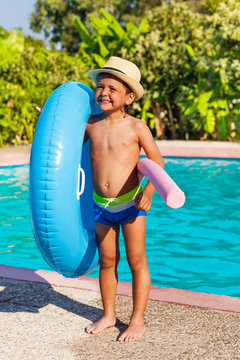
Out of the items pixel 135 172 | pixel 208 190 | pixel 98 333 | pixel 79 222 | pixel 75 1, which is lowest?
pixel 208 190

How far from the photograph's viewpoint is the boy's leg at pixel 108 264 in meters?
3.30

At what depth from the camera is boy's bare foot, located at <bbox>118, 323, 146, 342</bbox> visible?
304 centimetres

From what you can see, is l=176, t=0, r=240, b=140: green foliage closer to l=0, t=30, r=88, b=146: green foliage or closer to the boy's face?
l=0, t=30, r=88, b=146: green foliage

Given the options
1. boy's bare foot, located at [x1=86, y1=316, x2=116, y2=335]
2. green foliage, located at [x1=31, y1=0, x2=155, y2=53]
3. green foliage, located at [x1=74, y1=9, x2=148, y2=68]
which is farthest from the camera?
green foliage, located at [x1=31, y1=0, x2=155, y2=53]

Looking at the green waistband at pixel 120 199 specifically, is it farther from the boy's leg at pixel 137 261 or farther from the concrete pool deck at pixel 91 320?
the concrete pool deck at pixel 91 320

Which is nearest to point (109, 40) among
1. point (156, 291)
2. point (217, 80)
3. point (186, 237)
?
point (217, 80)

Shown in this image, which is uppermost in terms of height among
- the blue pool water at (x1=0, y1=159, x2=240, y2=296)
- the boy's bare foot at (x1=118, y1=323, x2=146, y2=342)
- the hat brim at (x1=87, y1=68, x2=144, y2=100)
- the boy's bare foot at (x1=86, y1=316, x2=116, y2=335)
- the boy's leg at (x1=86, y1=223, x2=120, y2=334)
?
the hat brim at (x1=87, y1=68, x2=144, y2=100)

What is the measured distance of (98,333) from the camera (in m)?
3.18

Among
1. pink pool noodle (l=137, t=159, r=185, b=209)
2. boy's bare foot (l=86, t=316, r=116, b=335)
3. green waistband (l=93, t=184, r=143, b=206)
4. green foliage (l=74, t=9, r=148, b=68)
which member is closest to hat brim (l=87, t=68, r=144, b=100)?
pink pool noodle (l=137, t=159, r=185, b=209)

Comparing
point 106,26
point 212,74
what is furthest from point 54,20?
point 212,74

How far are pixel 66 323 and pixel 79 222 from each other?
1.95 ft

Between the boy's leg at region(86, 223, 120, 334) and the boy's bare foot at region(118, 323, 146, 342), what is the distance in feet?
0.64

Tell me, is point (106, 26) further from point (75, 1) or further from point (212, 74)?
point (75, 1)

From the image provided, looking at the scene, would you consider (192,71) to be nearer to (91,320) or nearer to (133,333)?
(91,320)
